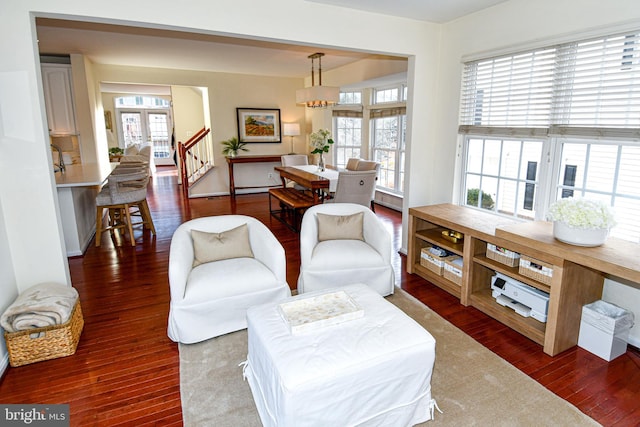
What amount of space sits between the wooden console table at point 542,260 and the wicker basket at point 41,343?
298 cm

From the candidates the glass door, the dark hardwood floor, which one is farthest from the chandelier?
the glass door

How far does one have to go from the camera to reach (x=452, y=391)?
210 centimetres

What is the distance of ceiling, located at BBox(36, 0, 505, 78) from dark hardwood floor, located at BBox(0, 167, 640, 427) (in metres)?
2.55

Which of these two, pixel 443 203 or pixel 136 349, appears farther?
pixel 443 203

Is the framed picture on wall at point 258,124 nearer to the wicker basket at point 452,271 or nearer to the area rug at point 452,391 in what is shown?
the wicker basket at point 452,271

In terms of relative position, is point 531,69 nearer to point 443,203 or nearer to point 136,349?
point 443,203

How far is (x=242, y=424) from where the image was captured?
1.87 meters

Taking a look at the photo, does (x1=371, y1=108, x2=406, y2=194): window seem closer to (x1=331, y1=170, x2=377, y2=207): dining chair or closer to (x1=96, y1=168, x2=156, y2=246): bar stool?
(x1=331, y1=170, x2=377, y2=207): dining chair

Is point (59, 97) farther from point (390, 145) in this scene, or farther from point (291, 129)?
point (390, 145)

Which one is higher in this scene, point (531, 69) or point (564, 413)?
point (531, 69)

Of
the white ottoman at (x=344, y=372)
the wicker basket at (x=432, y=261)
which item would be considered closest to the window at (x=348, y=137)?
the wicker basket at (x=432, y=261)

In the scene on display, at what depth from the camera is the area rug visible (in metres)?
1.91

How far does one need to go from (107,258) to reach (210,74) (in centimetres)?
460

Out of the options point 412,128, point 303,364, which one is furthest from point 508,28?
point 303,364
